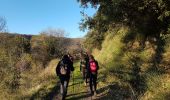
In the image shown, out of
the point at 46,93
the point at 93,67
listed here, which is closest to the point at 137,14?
the point at 46,93

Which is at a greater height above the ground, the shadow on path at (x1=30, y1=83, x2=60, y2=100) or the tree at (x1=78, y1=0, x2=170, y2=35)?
the tree at (x1=78, y1=0, x2=170, y2=35)

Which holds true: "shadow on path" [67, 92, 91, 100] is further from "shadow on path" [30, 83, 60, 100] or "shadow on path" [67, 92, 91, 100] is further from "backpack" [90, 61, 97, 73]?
"backpack" [90, 61, 97, 73]

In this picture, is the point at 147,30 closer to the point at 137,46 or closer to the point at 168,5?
the point at 137,46

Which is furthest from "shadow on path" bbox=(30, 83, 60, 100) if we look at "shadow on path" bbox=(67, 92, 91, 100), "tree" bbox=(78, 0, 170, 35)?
"tree" bbox=(78, 0, 170, 35)

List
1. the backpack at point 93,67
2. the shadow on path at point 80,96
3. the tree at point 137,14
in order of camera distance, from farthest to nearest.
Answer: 1. the tree at point 137,14
2. the shadow on path at point 80,96
3. the backpack at point 93,67

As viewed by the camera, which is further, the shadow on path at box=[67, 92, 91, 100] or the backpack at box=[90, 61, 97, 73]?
the shadow on path at box=[67, 92, 91, 100]

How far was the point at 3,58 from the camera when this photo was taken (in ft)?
76.3

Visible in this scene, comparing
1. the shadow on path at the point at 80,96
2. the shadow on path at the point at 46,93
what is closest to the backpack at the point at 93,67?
the shadow on path at the point at 80,96

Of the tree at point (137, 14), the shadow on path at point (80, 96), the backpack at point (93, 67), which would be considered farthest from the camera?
the tree at point (137, 14)

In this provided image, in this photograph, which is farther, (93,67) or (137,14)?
(137,14)

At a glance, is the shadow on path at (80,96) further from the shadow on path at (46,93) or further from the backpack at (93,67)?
the backpack at (93,67)

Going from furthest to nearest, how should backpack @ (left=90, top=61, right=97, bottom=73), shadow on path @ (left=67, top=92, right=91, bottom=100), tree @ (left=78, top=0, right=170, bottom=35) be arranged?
tree @ (left=78, top=0, right=170, bottom=35), shadow on path @ (left=67, top=92, right=91, bottom=100), backpack @ (left=90, top=61, right=97, bottom=73)

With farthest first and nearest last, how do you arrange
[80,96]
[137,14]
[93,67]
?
[137,14]
[80,96]
[93,67]

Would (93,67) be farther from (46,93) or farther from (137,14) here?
(137,14)
